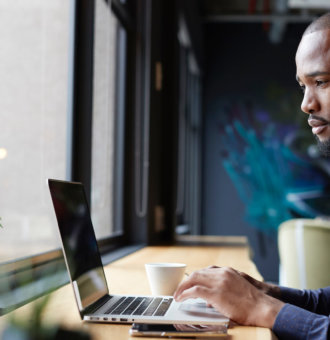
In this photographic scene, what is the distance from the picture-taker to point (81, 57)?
1844 millimetres

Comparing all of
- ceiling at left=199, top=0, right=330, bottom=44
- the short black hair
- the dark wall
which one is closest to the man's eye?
the short black hair

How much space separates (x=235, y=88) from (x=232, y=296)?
5439 millimetres

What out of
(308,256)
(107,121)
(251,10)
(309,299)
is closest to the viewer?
(309,299)

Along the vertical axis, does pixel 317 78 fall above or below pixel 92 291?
above

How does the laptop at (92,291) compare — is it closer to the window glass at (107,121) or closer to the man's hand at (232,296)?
the man's hand at (232,296)

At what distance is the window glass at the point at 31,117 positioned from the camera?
1.30m

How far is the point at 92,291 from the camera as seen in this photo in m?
0.95

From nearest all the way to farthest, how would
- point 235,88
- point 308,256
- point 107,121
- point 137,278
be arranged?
point 137,278, point 107,121, point 308,256, point 235,88

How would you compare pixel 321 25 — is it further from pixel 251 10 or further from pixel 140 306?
pixel 251 10

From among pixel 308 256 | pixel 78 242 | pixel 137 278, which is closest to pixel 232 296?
pixel 78 242

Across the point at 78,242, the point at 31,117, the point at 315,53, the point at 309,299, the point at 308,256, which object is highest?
the point at 315,53

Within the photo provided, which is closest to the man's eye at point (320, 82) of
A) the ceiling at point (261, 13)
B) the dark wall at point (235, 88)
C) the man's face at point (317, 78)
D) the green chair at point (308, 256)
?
the man's face at point (317, 78)

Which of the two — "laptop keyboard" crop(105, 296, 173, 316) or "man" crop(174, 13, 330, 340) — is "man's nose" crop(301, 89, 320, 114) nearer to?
"man" crop(174, 13, 330, 340)

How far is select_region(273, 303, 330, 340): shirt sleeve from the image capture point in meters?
0.87
